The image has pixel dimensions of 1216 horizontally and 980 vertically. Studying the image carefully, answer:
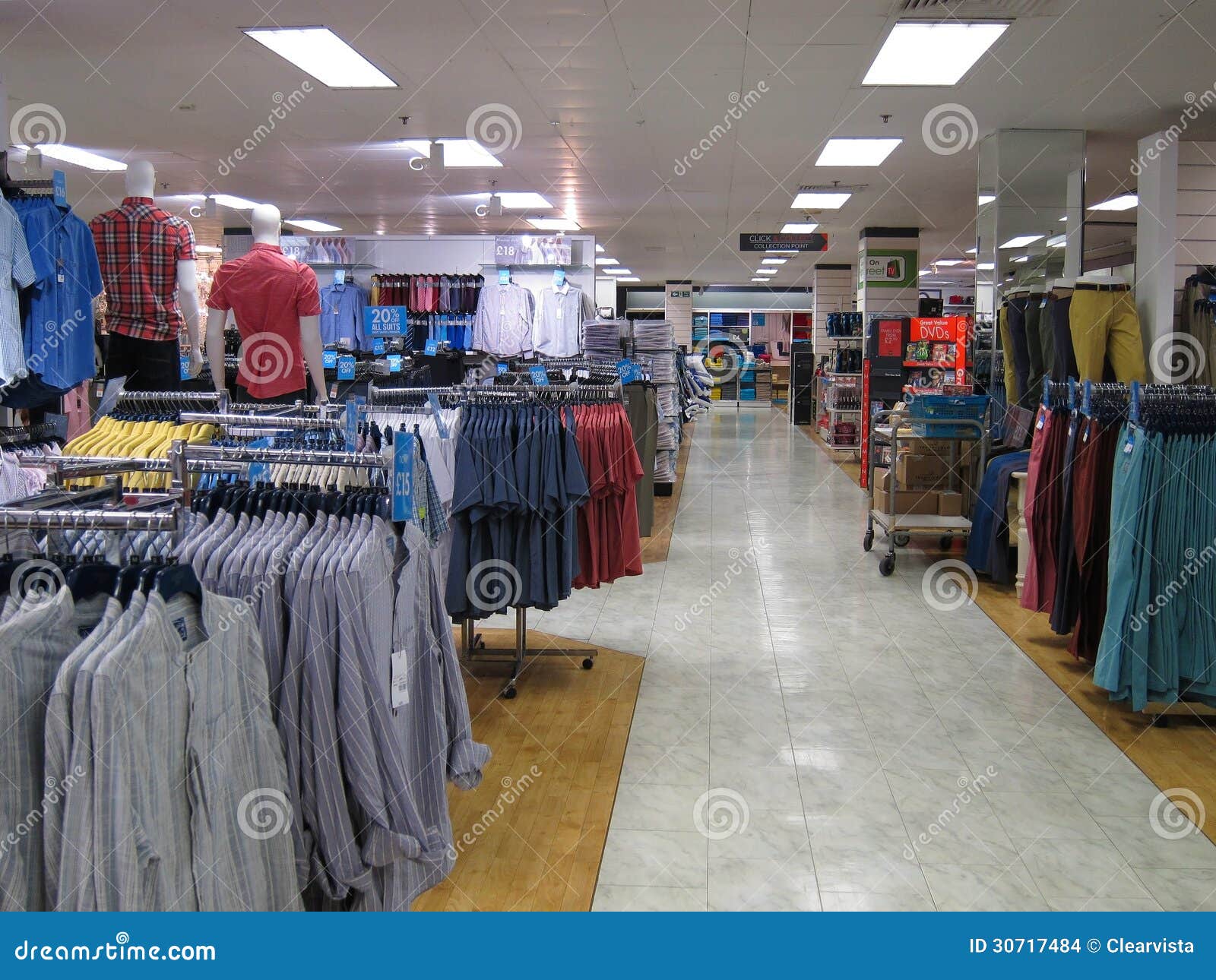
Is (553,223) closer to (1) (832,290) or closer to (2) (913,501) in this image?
(2) (913,501)

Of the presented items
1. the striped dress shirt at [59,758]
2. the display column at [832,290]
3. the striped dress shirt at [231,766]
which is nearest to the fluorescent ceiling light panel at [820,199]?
the display column at [832,290]

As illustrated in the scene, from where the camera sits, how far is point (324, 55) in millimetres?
6699

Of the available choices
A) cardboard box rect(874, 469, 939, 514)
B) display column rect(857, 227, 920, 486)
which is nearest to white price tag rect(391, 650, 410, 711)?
cardboard box rect(874, 469, 939, 514)

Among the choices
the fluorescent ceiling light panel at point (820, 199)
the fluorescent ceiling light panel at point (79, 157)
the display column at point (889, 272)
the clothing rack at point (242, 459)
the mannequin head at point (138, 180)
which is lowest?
the clothing rack at point (242, 459)

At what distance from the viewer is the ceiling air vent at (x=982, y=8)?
18.1ft

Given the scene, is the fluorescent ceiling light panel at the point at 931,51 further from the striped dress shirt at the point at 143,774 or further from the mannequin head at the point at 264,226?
the striped dress shirt at the point at 143,774

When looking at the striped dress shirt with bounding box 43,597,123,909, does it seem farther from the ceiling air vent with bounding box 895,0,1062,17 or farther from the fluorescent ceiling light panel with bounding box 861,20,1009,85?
the fluorescent ceiling light panel with bounding box 861,20,1009,85

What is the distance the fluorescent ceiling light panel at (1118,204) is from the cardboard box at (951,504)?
6.16 m

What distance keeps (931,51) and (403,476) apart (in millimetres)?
5541

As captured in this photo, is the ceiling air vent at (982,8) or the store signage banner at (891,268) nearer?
the ceiling air vent at (982,8)

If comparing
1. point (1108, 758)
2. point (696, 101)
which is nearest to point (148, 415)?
point (1108, 758)

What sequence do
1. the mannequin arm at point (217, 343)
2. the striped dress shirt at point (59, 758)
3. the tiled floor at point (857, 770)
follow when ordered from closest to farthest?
the striped dress shirt at point (59, 758) < the tiled floor at point (857, 770) < the mannequin arm at point (217, 343)

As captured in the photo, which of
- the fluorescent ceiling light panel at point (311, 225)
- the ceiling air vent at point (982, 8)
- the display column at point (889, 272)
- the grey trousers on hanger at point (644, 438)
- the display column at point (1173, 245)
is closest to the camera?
the ceiling air vent at point (982, 8)

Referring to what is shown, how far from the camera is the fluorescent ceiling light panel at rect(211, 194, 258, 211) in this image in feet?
41.0
